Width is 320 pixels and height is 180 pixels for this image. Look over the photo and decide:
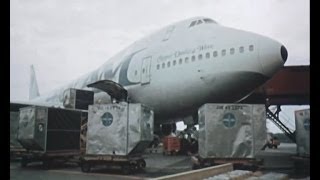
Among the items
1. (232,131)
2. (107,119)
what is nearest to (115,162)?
(107,119)

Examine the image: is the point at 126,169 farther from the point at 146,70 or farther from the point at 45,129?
the point at 146,70

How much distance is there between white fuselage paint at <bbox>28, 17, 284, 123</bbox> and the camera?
12.3 meters

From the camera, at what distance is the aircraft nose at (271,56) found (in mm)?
11938

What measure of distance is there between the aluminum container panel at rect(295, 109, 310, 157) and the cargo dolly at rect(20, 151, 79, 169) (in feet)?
25.5

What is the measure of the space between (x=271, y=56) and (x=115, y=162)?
231 inches

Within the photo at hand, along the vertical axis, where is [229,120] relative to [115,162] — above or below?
above

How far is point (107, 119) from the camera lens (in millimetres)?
11328

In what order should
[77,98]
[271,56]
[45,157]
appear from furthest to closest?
[77,98]
[45,157]
[271,56]

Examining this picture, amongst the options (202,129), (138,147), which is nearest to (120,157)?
(138,147)

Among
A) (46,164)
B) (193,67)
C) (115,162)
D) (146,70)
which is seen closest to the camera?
(115,162)

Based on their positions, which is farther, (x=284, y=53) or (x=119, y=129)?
(x=284, y=53)

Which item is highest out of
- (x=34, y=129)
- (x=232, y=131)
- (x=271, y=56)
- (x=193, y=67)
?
(x=271, y=56)

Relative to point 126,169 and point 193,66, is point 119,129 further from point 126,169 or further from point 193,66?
point 193,66

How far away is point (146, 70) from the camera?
15773 millimetres
